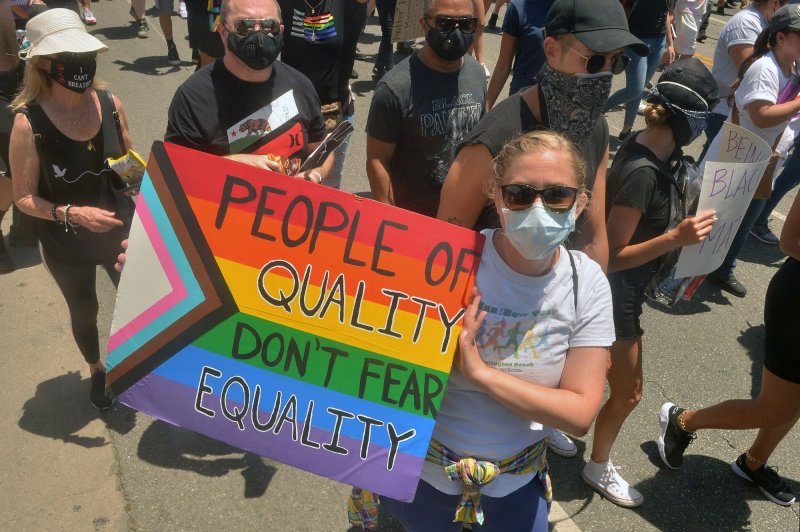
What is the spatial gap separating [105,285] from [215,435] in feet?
9.20

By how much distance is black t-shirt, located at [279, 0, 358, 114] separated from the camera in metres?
3.83

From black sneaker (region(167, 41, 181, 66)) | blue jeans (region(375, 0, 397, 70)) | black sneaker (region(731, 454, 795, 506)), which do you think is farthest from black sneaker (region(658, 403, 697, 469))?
black sneaker (region(167, 41, 181, 66))

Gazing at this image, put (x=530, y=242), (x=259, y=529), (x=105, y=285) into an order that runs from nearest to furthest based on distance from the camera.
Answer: (x=530, y=242)
(x=259, y=529)
(x=105, y=285)

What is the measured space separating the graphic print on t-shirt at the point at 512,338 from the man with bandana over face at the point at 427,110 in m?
1.31

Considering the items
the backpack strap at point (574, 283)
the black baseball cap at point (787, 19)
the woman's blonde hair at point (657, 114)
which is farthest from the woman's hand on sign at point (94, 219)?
the black baseball cap at point (787, 19)

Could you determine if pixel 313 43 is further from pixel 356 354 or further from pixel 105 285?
pixel 356 354

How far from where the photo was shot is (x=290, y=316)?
1771mm

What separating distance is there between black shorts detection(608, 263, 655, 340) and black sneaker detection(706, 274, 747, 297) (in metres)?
2.54

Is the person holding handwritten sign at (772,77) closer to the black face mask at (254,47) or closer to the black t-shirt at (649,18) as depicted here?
the black t-shirt at (649,18)

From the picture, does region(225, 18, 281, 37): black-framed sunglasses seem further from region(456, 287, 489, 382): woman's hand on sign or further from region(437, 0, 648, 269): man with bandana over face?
region(456, 287, 489, 382): woman's hand on sign

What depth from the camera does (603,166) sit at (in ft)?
7.68

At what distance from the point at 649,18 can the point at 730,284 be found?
2.92 meters

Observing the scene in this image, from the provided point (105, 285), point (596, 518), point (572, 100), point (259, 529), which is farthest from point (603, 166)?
point (105, 285)

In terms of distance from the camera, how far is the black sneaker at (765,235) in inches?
213
